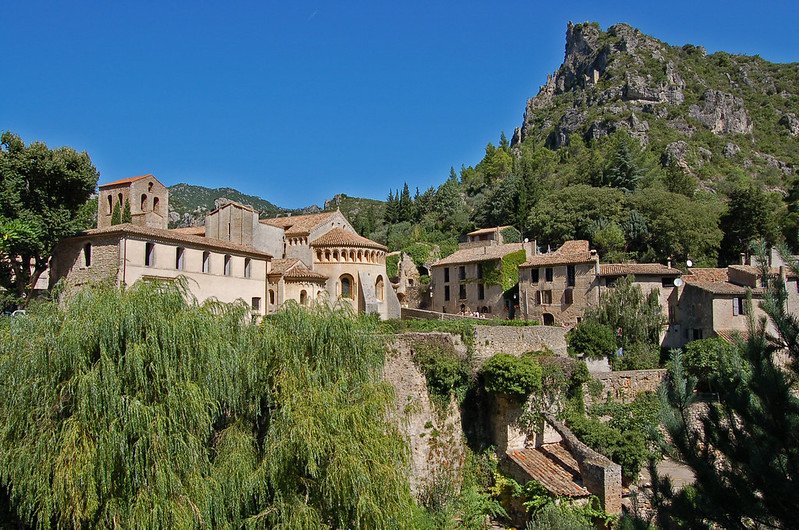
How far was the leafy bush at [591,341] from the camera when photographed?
27.7m

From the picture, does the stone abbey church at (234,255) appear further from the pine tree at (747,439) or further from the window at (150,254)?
the pine tree at (747,439)

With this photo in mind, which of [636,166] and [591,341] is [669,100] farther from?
[591,341]

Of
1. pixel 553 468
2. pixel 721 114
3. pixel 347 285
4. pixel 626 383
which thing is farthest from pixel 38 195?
pixel 721 114

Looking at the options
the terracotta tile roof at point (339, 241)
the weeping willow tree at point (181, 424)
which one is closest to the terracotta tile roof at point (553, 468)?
the weeping willow tree at point (181, 424)

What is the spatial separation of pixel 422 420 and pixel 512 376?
146 inches

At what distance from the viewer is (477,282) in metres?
43.1

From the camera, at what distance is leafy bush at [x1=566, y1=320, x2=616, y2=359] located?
27719 millimetres

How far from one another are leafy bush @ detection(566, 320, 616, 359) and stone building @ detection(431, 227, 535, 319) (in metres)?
12.1

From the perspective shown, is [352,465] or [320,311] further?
[320,311]

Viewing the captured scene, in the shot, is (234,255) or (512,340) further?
(234,255)

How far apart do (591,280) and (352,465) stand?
26.9 m

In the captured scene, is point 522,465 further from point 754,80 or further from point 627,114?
point 754,80

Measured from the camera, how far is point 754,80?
124 metres

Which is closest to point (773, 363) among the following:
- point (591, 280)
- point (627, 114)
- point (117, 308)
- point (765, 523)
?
point (765, 523)
